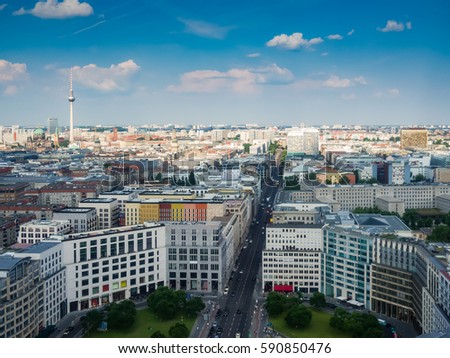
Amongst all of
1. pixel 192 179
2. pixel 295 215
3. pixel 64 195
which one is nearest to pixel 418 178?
pixel 192 179

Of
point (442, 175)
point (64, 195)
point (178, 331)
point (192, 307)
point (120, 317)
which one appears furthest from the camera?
point (442, 175)

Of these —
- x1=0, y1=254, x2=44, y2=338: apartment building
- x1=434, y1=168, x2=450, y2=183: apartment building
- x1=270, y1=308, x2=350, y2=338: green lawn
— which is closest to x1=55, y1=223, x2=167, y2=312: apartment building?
x1=0, y1=254, x2=44, y2=338: apartment building

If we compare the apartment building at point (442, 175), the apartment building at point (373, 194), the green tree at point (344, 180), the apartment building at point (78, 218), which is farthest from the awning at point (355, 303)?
the apartment building at point (442, 175)

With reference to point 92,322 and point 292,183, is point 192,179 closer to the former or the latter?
point 292,183

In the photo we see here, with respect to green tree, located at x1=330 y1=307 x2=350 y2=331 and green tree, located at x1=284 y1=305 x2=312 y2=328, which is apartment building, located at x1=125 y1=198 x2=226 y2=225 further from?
green tree, located at x1=330 y1=307 x2=350 y2=331

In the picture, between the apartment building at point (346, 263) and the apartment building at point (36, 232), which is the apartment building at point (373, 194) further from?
the apartment building at point (36, 232)
